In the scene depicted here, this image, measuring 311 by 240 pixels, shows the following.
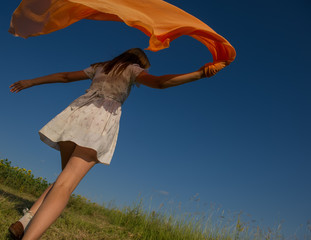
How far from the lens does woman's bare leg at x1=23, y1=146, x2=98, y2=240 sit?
7.34 ft

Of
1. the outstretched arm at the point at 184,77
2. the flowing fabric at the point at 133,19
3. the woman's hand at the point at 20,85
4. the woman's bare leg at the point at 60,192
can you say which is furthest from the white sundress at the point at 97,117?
the woman's hand at the point at 20,85

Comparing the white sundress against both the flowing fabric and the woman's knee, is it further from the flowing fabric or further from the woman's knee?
the flowing fabric

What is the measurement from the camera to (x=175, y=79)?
98.2 inches

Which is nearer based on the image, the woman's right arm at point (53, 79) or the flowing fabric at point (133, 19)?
the flowing fabric at point (133, 19)

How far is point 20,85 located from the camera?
10.7ft

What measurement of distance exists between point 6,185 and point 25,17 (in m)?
4.99

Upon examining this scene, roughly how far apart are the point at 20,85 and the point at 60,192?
62.4 inches

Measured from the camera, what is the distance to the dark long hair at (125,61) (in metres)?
2.78

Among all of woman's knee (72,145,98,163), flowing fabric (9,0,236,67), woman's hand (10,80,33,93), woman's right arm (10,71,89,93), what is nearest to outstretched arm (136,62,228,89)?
flowing fabric (9,0,236,67)

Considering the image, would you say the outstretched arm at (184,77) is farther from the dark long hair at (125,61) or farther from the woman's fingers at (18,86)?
the woman's fingers at (18,86)

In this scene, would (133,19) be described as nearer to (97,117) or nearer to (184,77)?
(184,77)

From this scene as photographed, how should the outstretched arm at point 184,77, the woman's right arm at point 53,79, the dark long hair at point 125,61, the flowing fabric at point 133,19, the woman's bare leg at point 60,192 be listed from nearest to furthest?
the woman's bare leg at point 60,192 → the outstretched arm at point 184,77 → the flowing fabric at point 133,19 → the dark long hair at point 125,61 → the woman's right arm at point 53,79

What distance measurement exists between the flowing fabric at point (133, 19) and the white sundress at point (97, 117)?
0.43m

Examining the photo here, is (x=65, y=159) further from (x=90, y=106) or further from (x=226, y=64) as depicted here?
(x=226, y=64)
